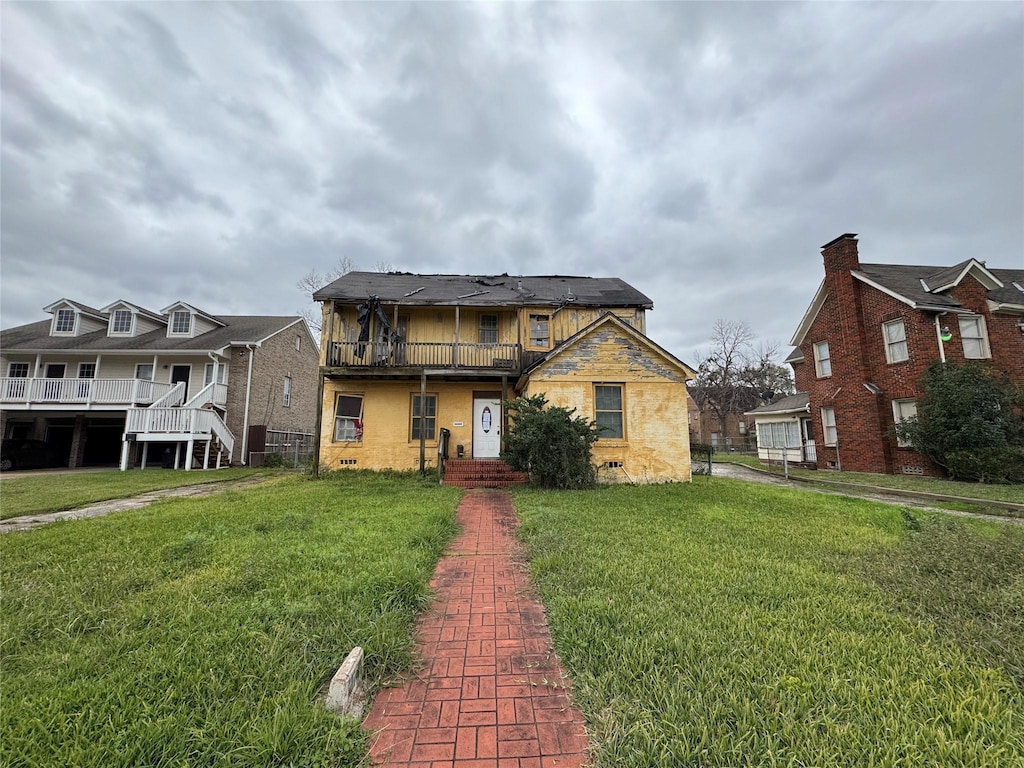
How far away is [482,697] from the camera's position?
2299 millimetres

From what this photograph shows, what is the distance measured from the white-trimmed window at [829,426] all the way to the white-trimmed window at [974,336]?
444 centimetres

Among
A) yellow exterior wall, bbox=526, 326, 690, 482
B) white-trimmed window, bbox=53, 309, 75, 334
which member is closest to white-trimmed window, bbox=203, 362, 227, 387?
white-trimmed window, bbox=53, 309, 75, 334

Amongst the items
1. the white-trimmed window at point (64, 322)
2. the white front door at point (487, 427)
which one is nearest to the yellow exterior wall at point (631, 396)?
the white front door at point (487, 427)

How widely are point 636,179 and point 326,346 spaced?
47.3ft

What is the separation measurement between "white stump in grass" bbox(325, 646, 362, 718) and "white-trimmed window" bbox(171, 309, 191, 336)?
22.8m

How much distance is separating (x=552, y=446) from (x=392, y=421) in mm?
6720

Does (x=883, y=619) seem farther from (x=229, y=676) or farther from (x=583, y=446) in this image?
(x=583, y=446)

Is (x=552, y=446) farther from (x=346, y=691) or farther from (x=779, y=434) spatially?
(x=779, y=434)

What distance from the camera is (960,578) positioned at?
12.6ft

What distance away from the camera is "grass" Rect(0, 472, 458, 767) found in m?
1.82

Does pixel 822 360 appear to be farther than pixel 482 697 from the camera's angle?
Yes

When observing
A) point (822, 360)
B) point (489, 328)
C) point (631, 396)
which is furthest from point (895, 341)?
point (489, 328)

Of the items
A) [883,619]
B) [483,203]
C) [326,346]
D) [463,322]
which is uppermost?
[483,203]

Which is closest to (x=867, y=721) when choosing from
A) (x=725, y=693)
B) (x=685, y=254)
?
(x=725, y=693)
